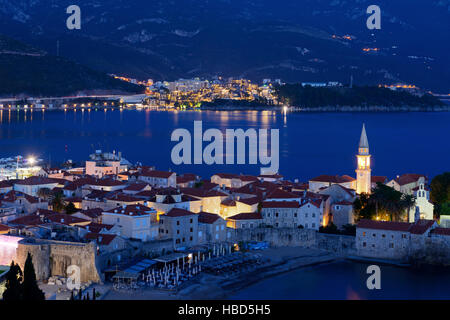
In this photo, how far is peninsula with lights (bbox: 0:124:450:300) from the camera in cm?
1383

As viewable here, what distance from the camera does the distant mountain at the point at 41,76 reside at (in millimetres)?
104562

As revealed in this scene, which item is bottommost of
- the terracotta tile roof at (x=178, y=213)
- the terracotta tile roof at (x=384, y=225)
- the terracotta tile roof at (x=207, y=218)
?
the terracotta tile roof at (x=384, y=225)

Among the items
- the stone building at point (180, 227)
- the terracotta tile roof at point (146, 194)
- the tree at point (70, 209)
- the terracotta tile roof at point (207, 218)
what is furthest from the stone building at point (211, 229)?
the tree at point (70, 209)

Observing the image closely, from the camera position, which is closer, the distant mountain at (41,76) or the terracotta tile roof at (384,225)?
the terracotta tile roof at (384,225)

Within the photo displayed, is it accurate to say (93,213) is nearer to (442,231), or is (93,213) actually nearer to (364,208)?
(364,208)

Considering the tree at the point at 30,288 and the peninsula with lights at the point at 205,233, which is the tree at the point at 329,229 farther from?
the tree at the point at 30,288

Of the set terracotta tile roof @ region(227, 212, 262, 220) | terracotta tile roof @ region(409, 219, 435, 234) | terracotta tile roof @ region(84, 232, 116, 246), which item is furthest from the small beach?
terracotta tile roof @ region(409, 219, 435, 234)

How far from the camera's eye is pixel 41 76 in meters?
109

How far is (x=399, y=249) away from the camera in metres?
16.7

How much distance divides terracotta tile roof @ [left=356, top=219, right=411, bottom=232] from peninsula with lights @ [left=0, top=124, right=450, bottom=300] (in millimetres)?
21

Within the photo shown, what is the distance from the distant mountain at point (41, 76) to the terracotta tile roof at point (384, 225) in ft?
300

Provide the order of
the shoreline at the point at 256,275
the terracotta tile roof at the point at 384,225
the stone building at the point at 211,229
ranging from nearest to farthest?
the shoreline at the point at 256,275
the terracotta tile roof at the point at 384,225
the stone building at the point at 211,229

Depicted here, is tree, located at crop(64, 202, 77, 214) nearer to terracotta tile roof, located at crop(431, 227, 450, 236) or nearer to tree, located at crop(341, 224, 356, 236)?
tree, located at crop(341, 224, 356, 236)
